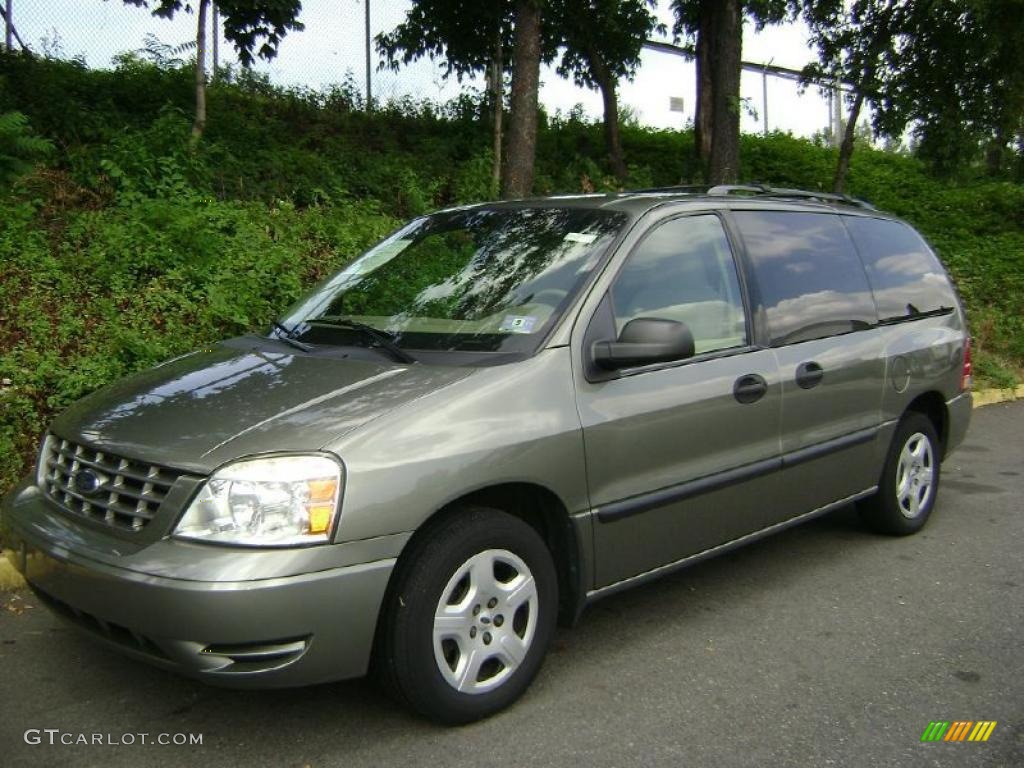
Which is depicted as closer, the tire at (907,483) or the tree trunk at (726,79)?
the tire at (907,483)

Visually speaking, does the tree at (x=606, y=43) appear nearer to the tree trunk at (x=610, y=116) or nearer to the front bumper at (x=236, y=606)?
the tree trunk at (x=610, y=116)

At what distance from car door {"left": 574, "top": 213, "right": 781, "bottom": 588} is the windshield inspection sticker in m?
0.18

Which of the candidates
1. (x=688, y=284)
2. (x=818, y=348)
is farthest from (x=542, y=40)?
(x=688, y=284)

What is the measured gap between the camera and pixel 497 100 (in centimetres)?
1291

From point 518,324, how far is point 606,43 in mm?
12237

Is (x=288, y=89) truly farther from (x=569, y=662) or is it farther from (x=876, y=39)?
(x=569, y=662)

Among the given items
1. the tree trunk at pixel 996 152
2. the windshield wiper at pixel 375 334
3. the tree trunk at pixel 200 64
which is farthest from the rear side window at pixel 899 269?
the tree trunk at pixel 996 152

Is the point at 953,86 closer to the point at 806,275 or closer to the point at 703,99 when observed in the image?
the point at 703,99

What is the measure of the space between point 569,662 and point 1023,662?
1740 mm

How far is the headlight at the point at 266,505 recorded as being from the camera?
286 cm

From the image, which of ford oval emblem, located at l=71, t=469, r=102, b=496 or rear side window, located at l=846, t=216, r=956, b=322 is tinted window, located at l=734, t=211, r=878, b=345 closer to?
rear side window, located at l=846, t=216, r=956, b=322

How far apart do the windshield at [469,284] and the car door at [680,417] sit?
0.19 meters

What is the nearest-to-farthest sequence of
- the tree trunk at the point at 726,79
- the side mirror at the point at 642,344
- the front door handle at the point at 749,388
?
the side mirror at the point at 642,344, the front door handle at the point at 749,388, the tree trunk at the point at 726,79

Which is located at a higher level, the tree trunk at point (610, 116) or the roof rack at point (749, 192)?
the tree trunk at point (610, 116)
